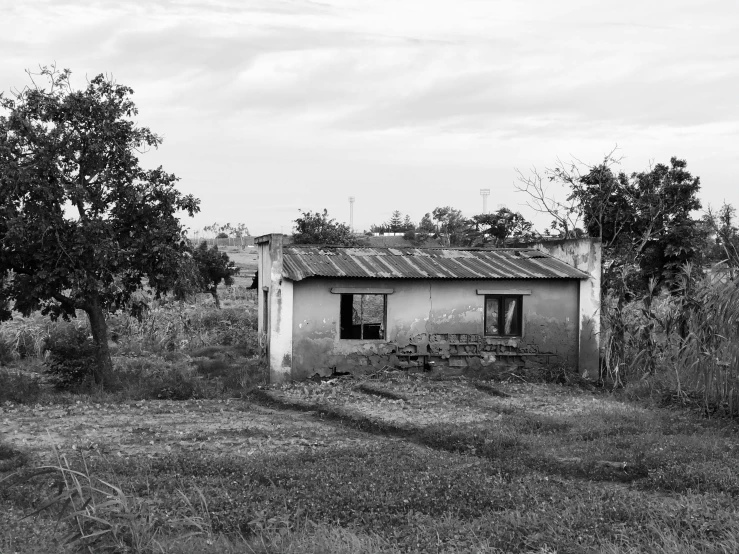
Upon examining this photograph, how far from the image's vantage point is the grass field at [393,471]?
293 inches

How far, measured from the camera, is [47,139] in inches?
644

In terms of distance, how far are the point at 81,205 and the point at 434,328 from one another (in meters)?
8.99

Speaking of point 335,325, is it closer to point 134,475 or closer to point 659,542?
point 134,475

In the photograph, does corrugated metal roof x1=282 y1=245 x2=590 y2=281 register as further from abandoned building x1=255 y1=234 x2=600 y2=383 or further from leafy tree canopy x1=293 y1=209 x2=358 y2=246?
leafy tree canopy x1=293 y1=209 x2=358 y2=246

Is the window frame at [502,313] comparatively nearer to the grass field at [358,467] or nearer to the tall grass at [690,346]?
the grass field at [358,467]

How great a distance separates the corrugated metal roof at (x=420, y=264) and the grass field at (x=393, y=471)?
388cm

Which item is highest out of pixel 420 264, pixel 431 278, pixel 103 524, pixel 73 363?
pixel 420 264

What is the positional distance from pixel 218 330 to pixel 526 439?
57.1ft

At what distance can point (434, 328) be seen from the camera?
68.0 feet

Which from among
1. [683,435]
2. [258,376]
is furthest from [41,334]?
[683,435]

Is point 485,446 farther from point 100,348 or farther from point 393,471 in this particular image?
point 100,348

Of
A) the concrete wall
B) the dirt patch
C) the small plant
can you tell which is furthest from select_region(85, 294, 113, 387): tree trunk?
the small plant

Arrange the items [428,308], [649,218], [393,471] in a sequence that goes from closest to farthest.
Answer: [393,471]
[428,308]
[649,218]

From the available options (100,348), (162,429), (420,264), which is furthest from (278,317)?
(162,429)
